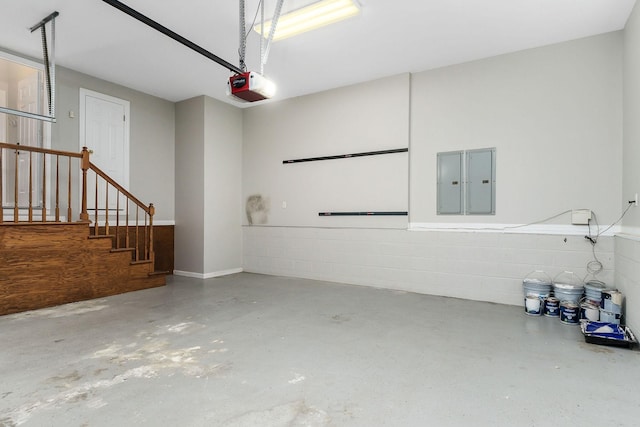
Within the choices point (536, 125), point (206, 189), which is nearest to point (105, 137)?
point (206, 189)

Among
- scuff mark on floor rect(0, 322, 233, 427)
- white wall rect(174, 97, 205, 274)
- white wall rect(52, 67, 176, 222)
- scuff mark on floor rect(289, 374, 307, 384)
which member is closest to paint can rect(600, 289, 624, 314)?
scuff mark on floor rect(289, 374, 307, 384)

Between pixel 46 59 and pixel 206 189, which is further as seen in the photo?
pixel 206 189

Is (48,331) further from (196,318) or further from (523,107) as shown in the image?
(523,107)

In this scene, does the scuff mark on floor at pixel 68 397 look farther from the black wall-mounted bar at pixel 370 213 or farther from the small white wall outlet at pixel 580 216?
the small white wall outlet at pixel 580 216

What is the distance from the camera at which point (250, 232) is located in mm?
7047

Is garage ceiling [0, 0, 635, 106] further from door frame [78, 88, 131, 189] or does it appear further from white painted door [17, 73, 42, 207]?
white painted door [17, 73, 42, 207]

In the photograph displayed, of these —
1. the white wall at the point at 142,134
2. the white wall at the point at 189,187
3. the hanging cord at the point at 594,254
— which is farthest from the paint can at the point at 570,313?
the white wall at the point at 142,134

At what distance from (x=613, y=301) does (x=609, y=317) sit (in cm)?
19

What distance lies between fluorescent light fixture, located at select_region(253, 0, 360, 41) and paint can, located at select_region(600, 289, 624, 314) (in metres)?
4.15

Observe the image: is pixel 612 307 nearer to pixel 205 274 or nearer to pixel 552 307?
pixel 552 307

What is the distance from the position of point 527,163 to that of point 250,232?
5.08 m

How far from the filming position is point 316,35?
169 inches

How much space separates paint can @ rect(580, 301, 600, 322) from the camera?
12.0ft

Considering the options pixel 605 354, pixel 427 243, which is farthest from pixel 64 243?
pixel 605 354
